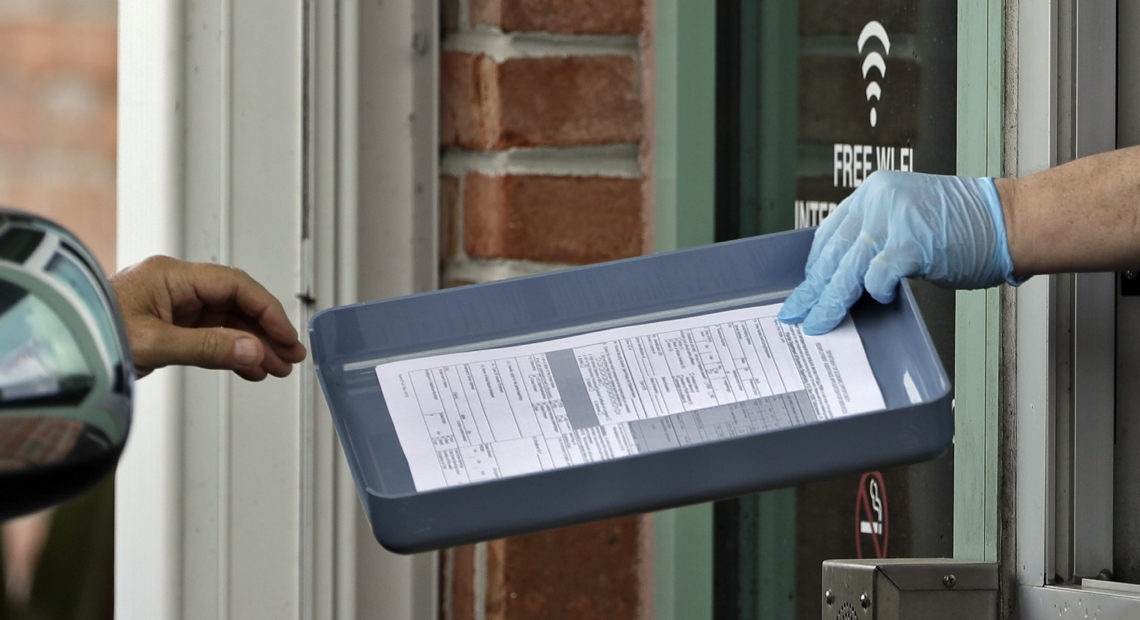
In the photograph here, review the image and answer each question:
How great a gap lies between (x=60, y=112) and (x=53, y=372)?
1327 mm

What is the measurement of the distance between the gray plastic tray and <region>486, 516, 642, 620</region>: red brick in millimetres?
390

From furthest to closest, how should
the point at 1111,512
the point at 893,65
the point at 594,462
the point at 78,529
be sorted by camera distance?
the point at 78,529 → the point at 893,65 → the point at 1111,512 → the point at 594,462

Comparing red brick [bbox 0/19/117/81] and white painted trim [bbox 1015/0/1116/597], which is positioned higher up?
red brick [bbox 0/19/117/81]

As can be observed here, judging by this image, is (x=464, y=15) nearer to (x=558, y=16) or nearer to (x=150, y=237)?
(x=558, y=16)

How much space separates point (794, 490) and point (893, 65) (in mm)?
391

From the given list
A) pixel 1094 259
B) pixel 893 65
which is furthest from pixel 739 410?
pixel 893 65

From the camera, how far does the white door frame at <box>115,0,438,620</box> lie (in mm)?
1050

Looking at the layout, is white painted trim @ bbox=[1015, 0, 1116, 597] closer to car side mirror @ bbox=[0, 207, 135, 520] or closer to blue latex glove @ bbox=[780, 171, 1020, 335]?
blue latex glove @ bbox=[780, 171, 1020, 335]

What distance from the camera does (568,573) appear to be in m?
1.11

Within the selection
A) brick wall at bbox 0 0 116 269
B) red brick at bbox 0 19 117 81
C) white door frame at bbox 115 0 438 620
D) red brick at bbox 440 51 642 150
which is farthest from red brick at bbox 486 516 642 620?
red brick at bbox 0 19 117 81

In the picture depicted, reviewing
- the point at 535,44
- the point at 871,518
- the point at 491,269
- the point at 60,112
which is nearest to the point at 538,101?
the point at 535,44

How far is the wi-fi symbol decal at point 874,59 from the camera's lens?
3.04 feet

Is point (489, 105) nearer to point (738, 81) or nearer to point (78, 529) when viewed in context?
point (738, 81)

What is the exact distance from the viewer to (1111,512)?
74cm
